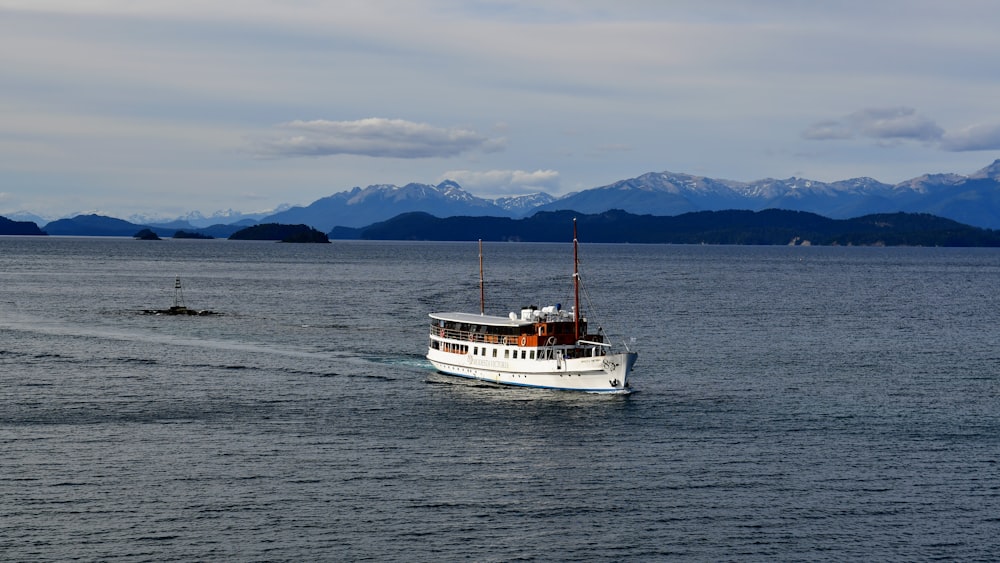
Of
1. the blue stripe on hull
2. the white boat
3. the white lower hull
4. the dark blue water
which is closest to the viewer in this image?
the dark blue water

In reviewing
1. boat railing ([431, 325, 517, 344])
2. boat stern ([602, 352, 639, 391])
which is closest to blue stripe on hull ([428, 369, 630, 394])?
boat stern ([602, 352, 639, 391])

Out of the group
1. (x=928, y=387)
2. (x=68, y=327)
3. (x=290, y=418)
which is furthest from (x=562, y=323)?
(x=68, y=327)

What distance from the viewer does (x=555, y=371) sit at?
96750 millimetres

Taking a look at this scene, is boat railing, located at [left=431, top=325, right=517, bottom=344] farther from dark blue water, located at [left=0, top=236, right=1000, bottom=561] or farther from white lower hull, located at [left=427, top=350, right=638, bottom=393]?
dark blue water, located at [left=0, top=236, right=1000, bottom=561]

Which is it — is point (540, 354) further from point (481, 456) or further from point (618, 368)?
point (481, 456)

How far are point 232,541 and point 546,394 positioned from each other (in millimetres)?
45817

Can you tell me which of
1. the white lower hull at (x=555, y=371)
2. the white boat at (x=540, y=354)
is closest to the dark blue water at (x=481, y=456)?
the white lower hull at (x=555, y=371)

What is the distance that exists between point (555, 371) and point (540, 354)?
7.80ft

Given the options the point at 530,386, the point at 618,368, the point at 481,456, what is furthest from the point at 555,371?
the point at 481,456

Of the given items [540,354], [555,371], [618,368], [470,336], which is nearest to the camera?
[618,368]

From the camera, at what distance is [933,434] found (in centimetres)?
7788

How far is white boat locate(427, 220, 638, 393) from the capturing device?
94306 mm

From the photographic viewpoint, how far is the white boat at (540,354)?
3713 inches

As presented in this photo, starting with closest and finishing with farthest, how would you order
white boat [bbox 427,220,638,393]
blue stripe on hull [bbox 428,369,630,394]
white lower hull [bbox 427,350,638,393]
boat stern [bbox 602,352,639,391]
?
boat stern [bbox 602,352,639,391], white lower hull [bbox 427,350,638,393], blue stripe on hull [bbox 428,369,630,394], white boat [bbox 427,220,638,393]
